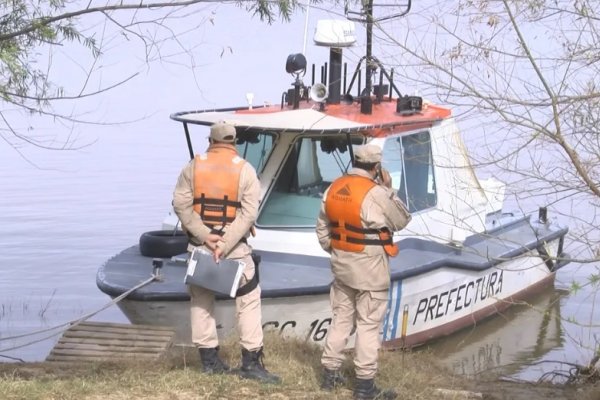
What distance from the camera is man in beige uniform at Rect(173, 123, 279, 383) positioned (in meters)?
6.98

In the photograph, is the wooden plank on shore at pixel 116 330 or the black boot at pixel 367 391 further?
the wooden plank on shore at pixel 116 330

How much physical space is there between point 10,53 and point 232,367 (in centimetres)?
250

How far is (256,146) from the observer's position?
1073cm

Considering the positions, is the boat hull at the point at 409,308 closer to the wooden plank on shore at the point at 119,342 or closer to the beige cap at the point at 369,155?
the wooden plank on shore at the point at 119,342

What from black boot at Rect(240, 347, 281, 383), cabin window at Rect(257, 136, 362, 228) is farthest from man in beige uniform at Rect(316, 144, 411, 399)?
cabin window at Rect(257, 136, 362, 228)

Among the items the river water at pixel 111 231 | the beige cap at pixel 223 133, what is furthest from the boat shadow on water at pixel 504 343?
the beige cap at pixel 223 133

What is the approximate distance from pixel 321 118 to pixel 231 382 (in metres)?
3.63

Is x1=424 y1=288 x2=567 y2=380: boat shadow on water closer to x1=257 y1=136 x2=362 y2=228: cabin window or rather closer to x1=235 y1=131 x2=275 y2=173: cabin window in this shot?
x1=257 y1=136 x2=362 y2=228: cabin window

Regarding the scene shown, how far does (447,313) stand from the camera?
1117 cm

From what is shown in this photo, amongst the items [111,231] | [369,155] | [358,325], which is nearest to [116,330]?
[358,325]

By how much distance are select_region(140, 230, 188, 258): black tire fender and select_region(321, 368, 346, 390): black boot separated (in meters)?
2.95

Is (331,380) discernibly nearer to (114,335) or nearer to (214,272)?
(214,272)

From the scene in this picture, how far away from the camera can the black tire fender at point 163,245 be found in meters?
9.83

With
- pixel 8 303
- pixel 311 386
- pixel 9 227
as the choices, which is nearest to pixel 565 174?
pixel 311 386
